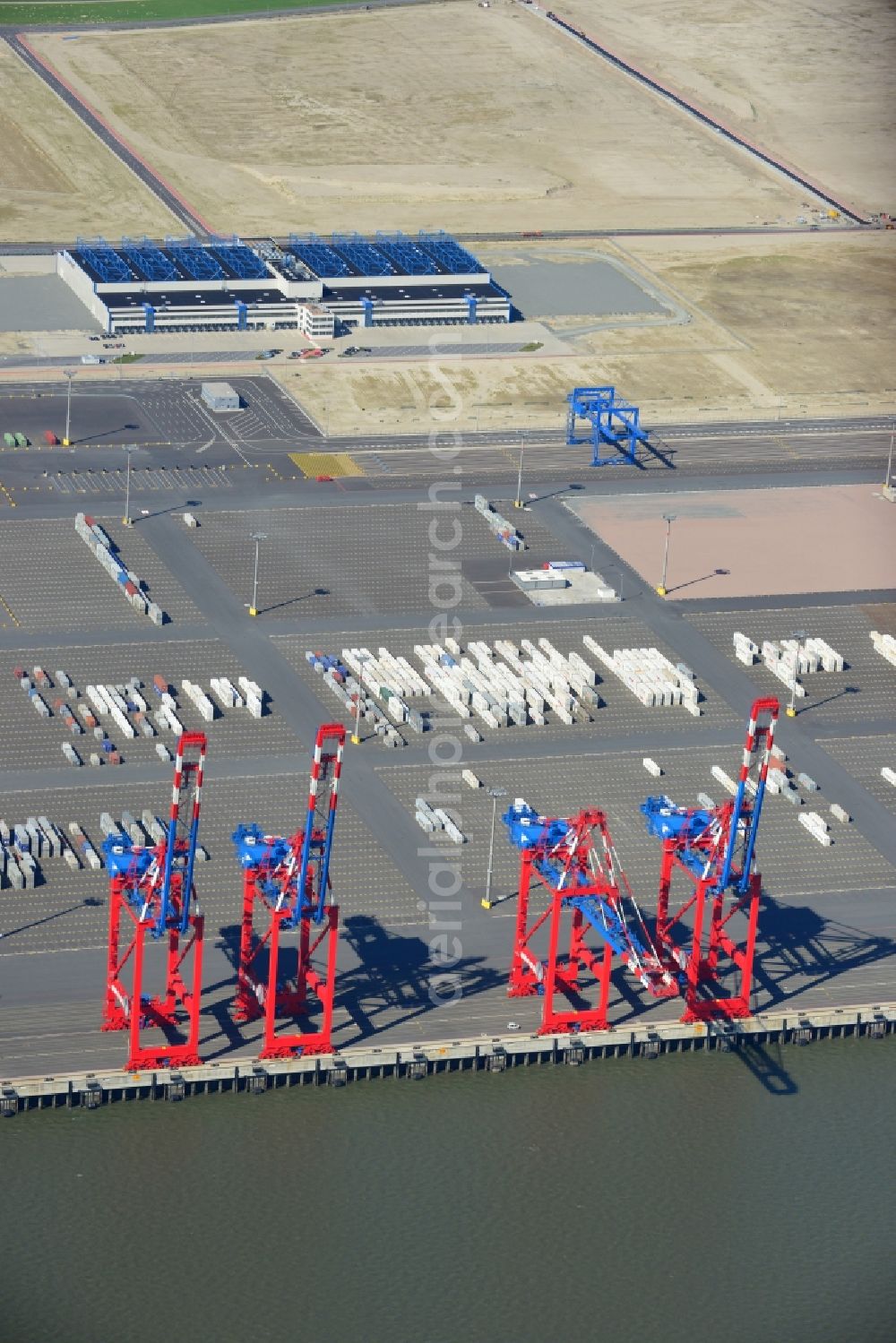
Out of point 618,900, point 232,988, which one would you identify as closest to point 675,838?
point 618,900

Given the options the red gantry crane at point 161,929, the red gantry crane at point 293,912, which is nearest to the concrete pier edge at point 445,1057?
the red gantry crane at point 293,912

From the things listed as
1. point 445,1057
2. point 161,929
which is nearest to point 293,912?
point 161,929

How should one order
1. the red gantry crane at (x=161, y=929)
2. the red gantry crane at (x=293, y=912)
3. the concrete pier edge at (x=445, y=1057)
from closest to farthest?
the concrete pier edge at (x=445, y=1057), the red gantry crane at (x=161, y=929), the red gantry crane at (x=293, y=912)

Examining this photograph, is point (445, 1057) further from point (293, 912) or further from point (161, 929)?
point (161, 929)

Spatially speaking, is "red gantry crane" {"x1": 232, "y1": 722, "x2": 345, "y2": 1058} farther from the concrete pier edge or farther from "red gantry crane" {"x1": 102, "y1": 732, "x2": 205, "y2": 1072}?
"red gantry crane" {"x1": 102, "y1": 732, "x2": 205, "y2": 1072}

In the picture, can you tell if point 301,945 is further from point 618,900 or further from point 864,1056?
point 864,1056

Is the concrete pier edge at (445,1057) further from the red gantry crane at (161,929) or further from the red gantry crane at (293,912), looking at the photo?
the red gantry crane at (161,929)
